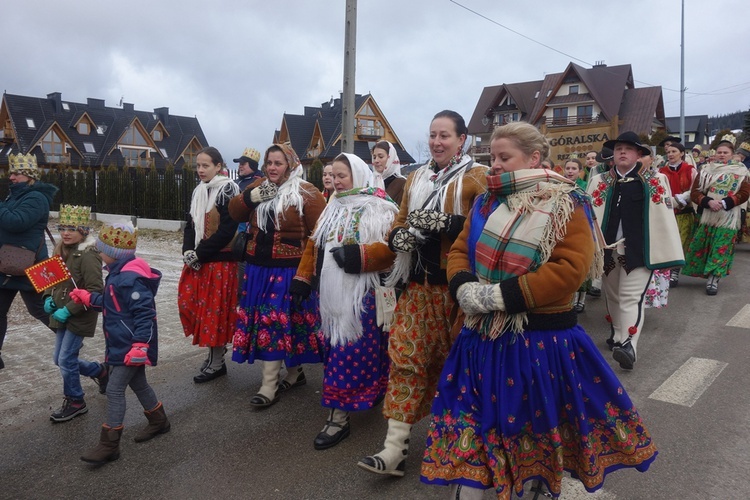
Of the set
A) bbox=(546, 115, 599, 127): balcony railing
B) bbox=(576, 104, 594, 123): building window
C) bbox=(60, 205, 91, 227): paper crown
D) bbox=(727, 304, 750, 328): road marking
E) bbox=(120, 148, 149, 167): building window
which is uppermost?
bbox=(576, 104, 594, 123): building window

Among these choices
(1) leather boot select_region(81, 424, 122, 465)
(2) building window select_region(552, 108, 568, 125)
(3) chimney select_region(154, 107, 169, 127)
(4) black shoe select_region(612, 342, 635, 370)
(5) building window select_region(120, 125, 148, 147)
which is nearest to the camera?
(1) leather boot select_region(81, 424, 122, 465)

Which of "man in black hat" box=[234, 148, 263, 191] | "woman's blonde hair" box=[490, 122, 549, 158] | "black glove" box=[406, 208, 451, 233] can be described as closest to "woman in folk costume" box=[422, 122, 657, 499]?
"woman's blonde hair" box=[490, 122, 549, 158]

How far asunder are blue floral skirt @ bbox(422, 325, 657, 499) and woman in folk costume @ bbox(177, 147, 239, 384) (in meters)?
2.63

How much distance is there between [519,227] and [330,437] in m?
1.89

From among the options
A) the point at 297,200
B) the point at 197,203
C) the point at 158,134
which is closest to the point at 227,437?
the point at 297,200

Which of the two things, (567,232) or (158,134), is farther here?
(158,134)

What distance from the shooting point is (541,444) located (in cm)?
237

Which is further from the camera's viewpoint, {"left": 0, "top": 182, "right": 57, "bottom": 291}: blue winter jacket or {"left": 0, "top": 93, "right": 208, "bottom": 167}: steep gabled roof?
{"left": 0, "top": 93, "right": 208, "bottom": 167}: steep gabled roof

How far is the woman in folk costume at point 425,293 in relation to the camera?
9.93 feet

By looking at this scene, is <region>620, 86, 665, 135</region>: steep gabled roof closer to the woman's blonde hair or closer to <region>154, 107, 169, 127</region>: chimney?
<region>154, 107, 169, 127</region>: chimney

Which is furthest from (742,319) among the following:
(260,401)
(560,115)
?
(560,115)

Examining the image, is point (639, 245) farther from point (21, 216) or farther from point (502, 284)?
point (21, 216)

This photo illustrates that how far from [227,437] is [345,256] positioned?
1453 millimetres

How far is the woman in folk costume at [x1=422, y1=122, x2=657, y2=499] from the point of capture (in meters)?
2.30
